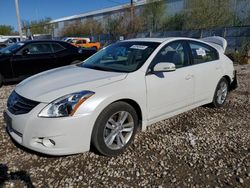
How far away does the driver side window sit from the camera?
12.1 ft

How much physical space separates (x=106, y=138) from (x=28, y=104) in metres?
1.04

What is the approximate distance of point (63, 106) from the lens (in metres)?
2.69

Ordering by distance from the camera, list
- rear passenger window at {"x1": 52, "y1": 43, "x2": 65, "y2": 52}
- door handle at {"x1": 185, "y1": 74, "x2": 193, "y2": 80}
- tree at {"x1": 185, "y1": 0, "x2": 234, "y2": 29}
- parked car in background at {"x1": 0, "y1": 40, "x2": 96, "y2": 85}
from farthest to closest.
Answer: tree at {"x1": 185, "y1": 0, "x2": 234, "y2": 29} → rear passenger window at {"x1": 52, "y1": 43, "x2": 65, "y2": 52} → parked car in background at {"x1": 0, "y1": 40, "x2": 96, "y2": 85} → door handle at {"x1": 185, "y1": 74, "x2": 193, "y2": 80}

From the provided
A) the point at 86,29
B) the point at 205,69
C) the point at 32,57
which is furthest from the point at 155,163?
the point at 86,29

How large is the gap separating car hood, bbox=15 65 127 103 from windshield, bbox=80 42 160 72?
0.25 meters

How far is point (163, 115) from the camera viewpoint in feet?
12.0

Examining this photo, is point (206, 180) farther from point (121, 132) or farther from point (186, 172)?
point (121, 132)

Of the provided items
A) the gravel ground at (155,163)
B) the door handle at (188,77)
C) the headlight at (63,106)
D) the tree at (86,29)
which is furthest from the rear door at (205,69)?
the tree at (86,29)

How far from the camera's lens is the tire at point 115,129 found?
2.88 metres

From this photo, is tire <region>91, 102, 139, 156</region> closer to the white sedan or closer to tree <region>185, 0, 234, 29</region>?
the white sedan

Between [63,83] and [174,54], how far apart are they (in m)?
1.90

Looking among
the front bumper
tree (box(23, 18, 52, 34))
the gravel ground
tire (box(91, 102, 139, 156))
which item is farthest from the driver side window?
tree (box(23, 18, 52, 34))

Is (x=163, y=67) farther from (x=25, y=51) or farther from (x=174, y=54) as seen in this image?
(x=25, y=51)

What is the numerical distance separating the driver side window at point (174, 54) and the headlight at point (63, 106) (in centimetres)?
144
